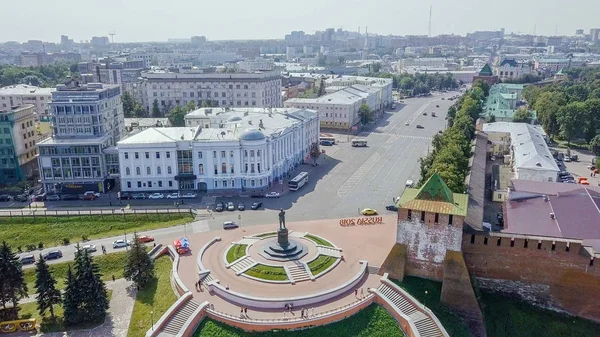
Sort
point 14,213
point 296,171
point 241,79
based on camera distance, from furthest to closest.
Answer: point 241,79
point 296,171
point 14,213

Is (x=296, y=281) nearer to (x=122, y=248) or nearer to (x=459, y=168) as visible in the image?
(x=122, y=248)

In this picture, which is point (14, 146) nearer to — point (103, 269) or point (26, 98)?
point (103, 269)

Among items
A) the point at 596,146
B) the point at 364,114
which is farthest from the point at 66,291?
the point at 364,114

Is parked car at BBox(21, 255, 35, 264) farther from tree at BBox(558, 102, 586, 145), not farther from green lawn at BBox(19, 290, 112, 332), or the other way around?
tree at BBox(558, 102, 586, 145)

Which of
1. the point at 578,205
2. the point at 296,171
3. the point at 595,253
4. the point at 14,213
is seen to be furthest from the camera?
the point at 296,171

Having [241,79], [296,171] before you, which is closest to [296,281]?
[296,171]
